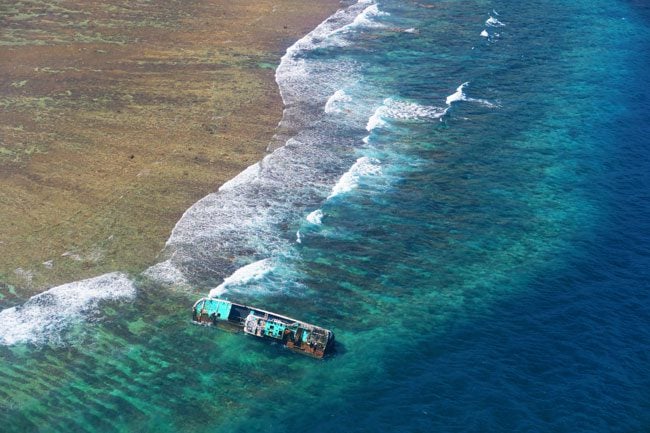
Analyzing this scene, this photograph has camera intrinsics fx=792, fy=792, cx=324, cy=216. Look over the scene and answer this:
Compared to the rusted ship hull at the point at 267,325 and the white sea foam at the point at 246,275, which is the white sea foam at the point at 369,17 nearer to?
the white sea foam at the point at 246,275

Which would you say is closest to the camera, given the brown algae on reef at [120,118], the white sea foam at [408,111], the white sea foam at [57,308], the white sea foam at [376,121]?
the white sea foam at [57,308]

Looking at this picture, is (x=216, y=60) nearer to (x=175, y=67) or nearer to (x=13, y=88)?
(x=175, y=67)

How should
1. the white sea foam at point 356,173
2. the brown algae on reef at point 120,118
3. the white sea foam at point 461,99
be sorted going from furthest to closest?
the white sea foam at point 461,99, the white sea foam at point 356,173, the brown algae on reef at point 120,118

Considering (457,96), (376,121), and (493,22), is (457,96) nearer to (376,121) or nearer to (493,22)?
(376,121)

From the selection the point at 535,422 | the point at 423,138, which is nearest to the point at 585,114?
the point at 423,138

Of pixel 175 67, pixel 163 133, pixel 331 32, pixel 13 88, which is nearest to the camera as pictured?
pixel 163 133

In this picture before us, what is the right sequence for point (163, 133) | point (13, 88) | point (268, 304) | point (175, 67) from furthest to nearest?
1. point (175, 67)
2. point (13, 88)
3. point (163, 133)
4. point (268, 304)

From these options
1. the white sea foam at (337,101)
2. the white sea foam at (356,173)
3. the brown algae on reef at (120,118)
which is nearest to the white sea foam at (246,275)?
the brown algae on reef at (120,118)
